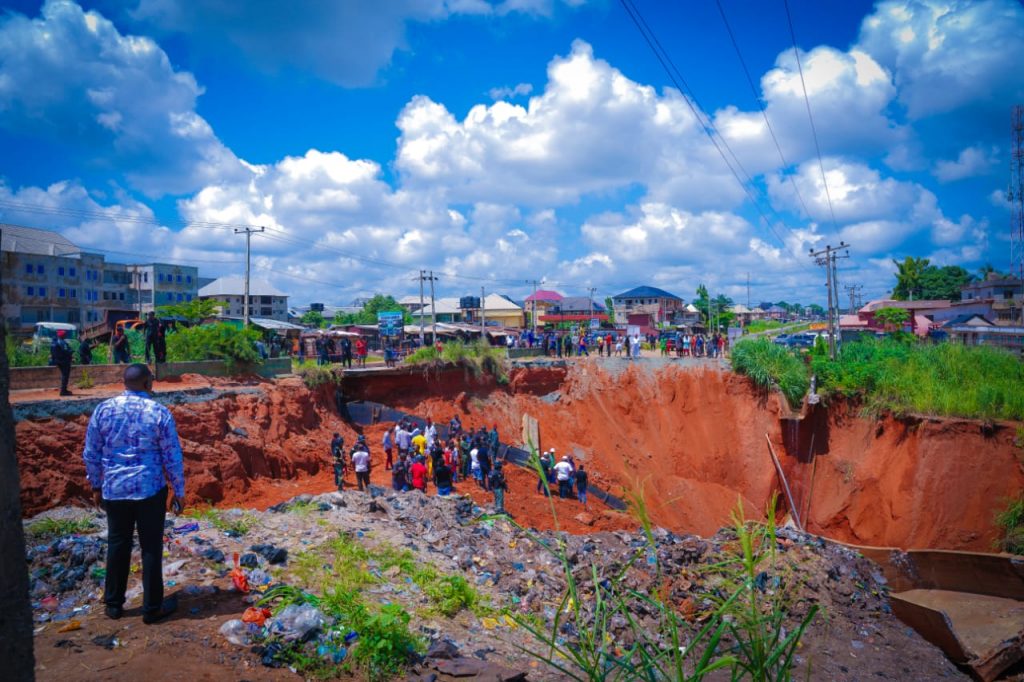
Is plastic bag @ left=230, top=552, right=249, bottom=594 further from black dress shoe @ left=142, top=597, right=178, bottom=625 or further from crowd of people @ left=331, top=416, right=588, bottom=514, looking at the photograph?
crowd of people @ left=331, top=416, right=588, bottom=514

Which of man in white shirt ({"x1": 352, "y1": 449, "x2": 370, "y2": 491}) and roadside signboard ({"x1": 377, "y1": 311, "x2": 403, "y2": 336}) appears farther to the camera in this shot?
roadside signboard ({"x1": 377, "y1": 311, "x2": 403, "y2": 336})

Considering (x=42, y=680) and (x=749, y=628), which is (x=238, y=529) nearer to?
(x=42, y=680)

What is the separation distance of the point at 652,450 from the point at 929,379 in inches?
403

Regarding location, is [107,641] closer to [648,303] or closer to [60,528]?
[60,528]

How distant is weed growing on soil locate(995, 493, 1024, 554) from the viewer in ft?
50.7

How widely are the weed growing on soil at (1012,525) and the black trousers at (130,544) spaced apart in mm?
19628

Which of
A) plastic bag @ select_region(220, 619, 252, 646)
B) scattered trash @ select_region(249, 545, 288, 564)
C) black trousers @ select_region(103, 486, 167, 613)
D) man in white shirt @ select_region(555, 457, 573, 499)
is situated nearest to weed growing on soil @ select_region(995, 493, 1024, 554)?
man in white shirt @ select_region(555, 457, 573, 499)

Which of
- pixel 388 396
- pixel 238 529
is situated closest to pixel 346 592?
pixel 238 529

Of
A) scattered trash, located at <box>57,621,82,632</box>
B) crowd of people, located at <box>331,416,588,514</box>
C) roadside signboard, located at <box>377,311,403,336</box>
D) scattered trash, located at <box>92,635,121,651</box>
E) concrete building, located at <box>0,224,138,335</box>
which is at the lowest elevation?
crowd of people, located at <box>331,416,588,514</box>

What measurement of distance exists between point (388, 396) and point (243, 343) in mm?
6678

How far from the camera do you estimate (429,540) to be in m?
9.23

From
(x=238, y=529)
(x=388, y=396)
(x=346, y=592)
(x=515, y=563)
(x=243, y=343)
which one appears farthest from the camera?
(x=388, y=396)

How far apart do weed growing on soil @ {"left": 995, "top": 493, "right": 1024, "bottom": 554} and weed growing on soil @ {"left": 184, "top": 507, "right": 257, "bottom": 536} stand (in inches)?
733

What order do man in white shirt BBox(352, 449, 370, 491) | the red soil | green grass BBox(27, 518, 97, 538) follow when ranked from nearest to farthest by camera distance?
1. green grass BBox(27, 518, 97, 538)
2. man in white shirt BBox(352, 449, 370, 491)
3. the red soil
